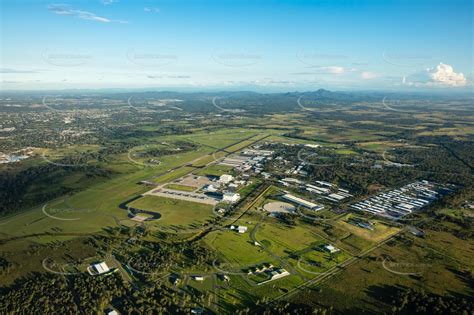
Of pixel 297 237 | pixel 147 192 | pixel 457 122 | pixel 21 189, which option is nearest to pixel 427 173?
pixel 297 237

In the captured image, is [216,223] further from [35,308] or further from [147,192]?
[35,308]

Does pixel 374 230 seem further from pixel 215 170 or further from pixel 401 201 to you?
pixel 215 170

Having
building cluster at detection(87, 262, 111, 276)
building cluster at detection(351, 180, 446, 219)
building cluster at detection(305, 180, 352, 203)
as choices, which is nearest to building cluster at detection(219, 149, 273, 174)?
building cluster at detection(305, 180, 352, 203)

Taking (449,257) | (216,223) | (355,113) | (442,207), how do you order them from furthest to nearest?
(355,113) < (442,207) < (216,223) < (449,257)

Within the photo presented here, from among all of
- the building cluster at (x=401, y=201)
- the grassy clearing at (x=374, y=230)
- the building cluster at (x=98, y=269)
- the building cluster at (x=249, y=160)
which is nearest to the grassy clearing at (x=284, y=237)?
the grassy clearing at (x=374, y=230)

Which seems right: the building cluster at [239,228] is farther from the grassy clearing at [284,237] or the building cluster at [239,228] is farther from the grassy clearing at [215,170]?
the grassy clearing at [215,170]

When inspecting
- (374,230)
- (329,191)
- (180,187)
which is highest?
(180,187)

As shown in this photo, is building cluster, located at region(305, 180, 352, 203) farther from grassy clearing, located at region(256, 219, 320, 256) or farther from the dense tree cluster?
the dense tree cluster

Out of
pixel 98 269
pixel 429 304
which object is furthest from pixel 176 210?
pixel 429 304
